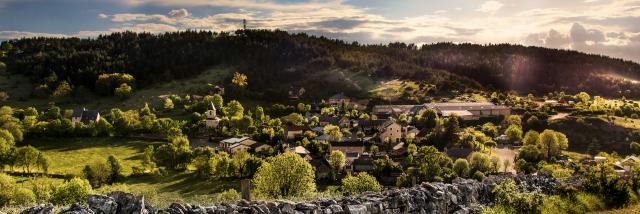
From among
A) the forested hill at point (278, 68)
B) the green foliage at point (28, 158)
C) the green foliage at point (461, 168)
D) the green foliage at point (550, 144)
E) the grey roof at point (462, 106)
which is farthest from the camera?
the forested hill at point (278, 68)

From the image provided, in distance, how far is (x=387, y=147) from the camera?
86000mm

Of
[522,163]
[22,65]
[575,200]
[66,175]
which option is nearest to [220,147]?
[66,175]

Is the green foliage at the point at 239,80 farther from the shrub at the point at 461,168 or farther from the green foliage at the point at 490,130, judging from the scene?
the shrub at the point at 461,168

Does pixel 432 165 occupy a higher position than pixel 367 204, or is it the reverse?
pixel 367 204

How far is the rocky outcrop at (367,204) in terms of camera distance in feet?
40.3

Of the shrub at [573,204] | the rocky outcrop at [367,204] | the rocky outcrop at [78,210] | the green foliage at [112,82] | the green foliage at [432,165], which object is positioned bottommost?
the green foliage at [432,165]

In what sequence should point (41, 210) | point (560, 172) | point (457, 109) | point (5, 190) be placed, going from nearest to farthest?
point (41, 210), point (560, 172), point (5, 190), point (457, 109)

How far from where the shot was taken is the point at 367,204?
15203 mm

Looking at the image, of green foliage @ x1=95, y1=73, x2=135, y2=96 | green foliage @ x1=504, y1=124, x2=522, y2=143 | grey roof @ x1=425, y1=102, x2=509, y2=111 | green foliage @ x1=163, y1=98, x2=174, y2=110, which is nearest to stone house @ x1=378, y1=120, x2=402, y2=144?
green foliage @ x1=504, y1=124, x2=522, y2=143

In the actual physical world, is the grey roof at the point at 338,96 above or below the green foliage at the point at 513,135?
above

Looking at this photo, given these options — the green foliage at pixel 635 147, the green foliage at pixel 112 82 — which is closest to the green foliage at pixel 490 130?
the green foliage at pixel 635 147

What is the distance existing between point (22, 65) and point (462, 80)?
137604mm

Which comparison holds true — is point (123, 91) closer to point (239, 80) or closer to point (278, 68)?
point (239, 80)

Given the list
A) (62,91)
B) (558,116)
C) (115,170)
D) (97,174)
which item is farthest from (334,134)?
(62,91)
